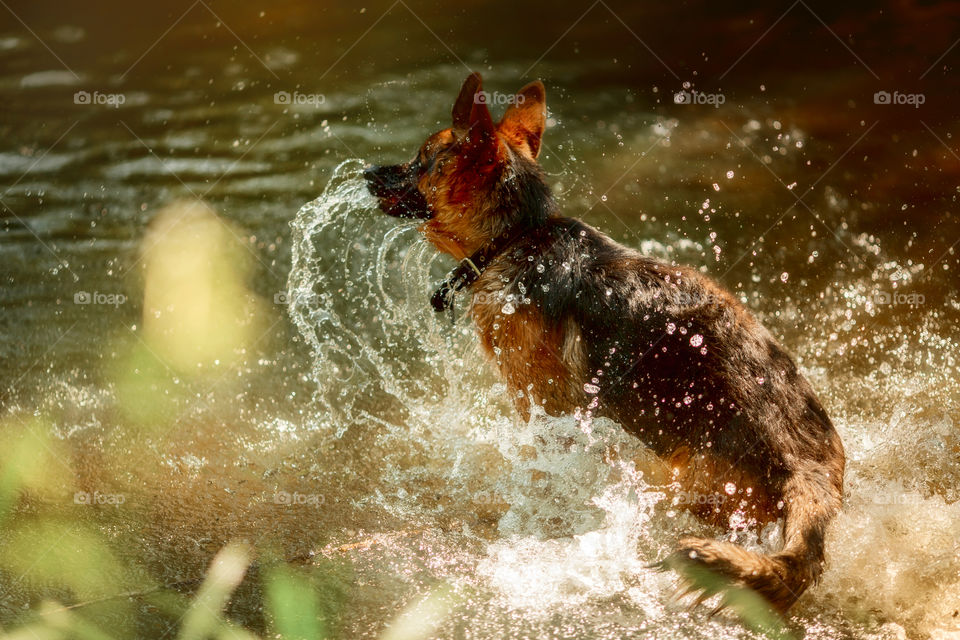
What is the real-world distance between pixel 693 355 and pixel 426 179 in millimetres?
1543

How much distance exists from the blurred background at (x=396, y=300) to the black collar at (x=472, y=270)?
593mm

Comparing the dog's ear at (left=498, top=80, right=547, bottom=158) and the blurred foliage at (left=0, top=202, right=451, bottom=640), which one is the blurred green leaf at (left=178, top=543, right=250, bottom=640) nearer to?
the blurred foliage at (left=0, top=202, right=451, bottom=640)

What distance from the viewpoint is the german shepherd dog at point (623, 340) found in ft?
11.6

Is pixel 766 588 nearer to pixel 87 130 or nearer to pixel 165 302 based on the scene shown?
pixel 165 302

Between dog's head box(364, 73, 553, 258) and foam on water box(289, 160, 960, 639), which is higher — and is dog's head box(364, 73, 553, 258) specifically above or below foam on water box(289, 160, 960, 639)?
above

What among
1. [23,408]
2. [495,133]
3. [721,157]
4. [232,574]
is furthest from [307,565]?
[721,157]

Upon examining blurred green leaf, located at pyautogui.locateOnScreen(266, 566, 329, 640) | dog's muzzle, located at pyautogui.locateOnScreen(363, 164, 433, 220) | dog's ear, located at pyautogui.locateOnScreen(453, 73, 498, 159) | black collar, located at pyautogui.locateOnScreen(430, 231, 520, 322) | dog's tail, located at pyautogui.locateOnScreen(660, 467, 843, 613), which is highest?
dog's ear, located at pyautogui.locateOnScreen(453, 73, 498, 159)

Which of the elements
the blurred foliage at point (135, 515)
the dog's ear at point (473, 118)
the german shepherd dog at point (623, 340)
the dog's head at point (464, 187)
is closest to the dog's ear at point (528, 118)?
the german shepherd dog at point (623, 340)

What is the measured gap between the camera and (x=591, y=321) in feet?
12.7

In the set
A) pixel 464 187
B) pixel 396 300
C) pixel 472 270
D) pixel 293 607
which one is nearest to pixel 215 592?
pixel 293 607

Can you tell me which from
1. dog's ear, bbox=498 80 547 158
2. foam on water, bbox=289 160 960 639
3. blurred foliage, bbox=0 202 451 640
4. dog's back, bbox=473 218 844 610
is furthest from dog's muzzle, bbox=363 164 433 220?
blurred foliage, bbox=0 202 451 640

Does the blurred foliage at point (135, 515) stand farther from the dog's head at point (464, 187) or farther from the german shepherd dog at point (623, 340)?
the dog's head at point (464, 187)

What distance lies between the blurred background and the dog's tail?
204 millimetres

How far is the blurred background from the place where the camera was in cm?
348
